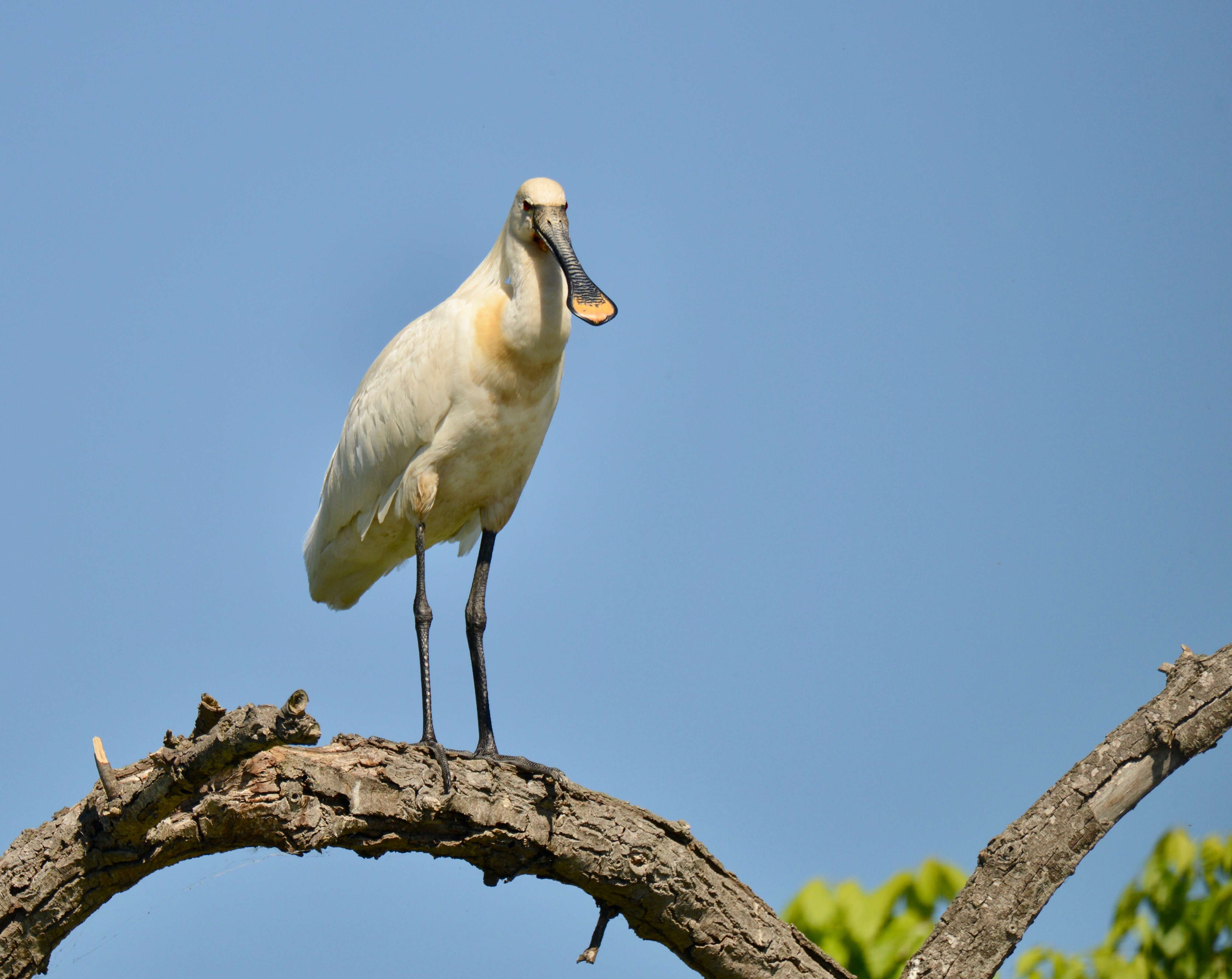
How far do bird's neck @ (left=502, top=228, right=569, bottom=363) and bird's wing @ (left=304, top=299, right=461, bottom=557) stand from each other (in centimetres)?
33

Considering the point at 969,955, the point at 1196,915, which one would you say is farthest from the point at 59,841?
the point at 1196,915

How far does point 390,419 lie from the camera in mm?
6715

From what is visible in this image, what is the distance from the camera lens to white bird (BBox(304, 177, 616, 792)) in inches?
256

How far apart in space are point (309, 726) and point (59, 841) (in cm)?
118

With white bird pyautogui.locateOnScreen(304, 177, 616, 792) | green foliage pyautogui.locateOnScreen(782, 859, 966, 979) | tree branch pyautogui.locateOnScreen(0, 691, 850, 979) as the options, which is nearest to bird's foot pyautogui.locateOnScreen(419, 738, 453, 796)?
tree branch pyautogui.locateOnScreen(0, 691, 850, 979)

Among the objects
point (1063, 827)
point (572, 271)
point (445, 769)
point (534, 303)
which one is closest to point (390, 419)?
point (534, 303)

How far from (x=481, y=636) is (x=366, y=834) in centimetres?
224

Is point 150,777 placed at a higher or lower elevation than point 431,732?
lower

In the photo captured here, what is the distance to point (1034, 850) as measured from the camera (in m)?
5.13

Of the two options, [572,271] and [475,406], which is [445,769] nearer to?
[475,406]

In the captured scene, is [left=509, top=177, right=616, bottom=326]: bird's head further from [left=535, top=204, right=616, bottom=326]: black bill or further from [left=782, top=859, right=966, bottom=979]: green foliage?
[left=782, top=859, right=966, bottom=979]: green foliage

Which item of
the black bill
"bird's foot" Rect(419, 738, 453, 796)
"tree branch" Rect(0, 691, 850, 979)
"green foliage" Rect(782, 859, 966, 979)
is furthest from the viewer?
"green foliage" Rect(782, 859, 966, 979)

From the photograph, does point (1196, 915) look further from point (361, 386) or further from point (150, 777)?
point (150, 777)

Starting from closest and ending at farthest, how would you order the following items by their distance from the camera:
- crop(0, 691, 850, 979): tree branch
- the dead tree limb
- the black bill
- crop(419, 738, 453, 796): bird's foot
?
crop(0, 691, 850, 979): tree branch
the dead tree limb
crop(419, 738, 453, 796): bird's foot
the black bill
